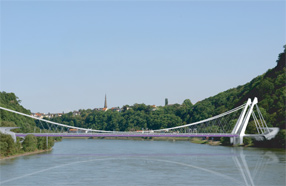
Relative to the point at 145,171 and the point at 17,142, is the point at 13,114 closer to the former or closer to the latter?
the point at 17,142

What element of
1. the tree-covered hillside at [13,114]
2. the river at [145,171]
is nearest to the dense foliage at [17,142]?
the tree-covered hillside at [13,114]

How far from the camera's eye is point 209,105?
183125 millimetres

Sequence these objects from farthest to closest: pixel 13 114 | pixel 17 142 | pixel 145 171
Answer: pixel 13 114 → pixel 17 142 → pixel 145 171

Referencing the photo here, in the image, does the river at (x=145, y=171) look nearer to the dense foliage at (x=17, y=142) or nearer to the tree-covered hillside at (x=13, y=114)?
the dense foliage at (x=17, y=142)

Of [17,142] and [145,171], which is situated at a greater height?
[17,142]

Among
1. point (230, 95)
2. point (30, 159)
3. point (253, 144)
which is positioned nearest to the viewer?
point (30, 159)

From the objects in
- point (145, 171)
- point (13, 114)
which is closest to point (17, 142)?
point (145, 171)

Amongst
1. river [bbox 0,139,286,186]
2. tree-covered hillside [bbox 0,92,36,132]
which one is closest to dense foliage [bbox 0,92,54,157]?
tree-covered hillside [bbox 0,92,36,132]

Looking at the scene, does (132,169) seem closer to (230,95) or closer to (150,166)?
(150,166)

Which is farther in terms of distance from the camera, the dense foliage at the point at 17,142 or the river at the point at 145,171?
the dense foliage at the point at 17,142

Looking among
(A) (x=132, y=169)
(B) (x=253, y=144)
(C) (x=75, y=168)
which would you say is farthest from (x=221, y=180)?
(B) (x=253, y=144)

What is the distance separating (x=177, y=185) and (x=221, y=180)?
625 cm

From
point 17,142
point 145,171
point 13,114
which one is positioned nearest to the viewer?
point 145,171

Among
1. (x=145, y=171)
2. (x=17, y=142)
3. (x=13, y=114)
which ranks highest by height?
(x=13, y=114)
